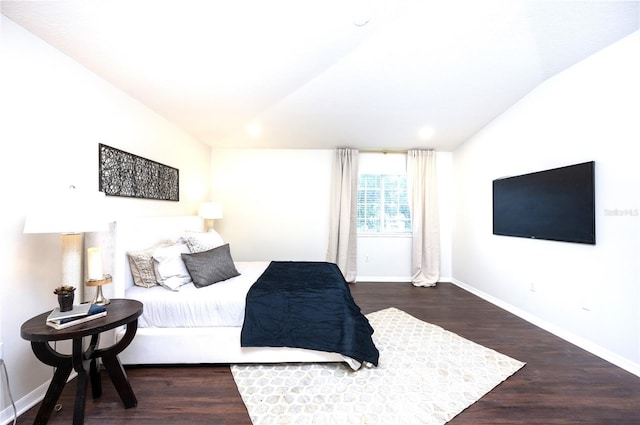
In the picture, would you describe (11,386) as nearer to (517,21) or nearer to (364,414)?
(364,414)

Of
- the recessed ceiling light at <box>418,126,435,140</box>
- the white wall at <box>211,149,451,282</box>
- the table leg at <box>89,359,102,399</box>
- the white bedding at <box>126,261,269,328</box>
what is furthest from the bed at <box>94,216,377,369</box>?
Answer: the recessed ceiling light at <box>418,126,435,140</box>

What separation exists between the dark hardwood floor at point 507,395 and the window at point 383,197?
242 centimetres

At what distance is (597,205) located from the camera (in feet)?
7.38

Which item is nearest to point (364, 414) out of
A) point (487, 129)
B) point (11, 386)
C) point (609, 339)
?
point (11, 386)

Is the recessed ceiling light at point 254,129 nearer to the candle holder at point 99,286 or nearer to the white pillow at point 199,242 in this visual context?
the white pillow at point 199,242

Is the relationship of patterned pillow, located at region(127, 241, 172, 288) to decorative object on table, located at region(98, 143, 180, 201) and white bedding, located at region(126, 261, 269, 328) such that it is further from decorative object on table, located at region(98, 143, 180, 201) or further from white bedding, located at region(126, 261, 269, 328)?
decorative object on table, located at region(98, 143, 180, 201)

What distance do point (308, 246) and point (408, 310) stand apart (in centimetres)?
199

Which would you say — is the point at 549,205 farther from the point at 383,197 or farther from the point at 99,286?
the point at 99,286

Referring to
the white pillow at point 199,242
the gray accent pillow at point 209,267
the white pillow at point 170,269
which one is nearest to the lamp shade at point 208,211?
the white pillow at point 199,242

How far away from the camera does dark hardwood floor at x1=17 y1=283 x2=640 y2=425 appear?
153 centimetres

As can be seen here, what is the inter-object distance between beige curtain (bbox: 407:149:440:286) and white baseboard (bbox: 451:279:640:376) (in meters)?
0.97

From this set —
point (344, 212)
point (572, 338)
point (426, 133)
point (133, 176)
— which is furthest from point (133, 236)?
point (572, 338)

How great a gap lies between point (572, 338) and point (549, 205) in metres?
1.32

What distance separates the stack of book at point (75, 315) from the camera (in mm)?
1361
